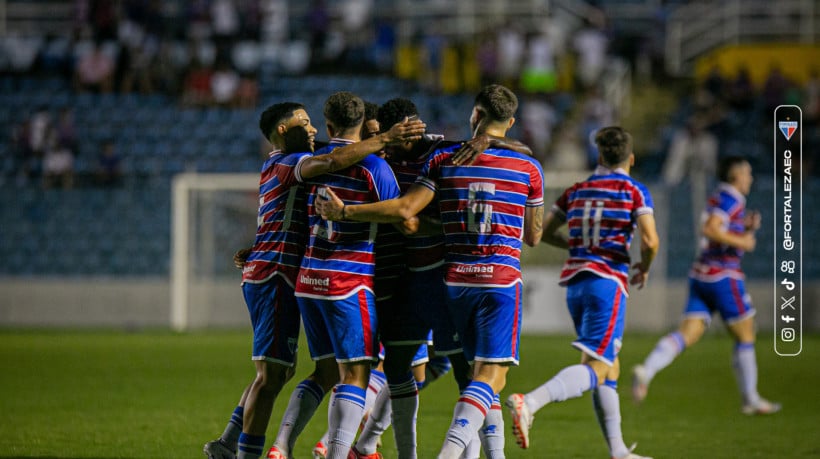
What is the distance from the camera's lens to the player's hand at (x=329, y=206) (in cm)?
660

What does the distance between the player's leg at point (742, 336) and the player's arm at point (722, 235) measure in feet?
1.54

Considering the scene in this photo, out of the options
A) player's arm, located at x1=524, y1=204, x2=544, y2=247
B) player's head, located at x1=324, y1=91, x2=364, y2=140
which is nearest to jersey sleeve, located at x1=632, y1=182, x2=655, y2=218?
player's arm, located at x1=524, y1=204, x2=544, y2=247

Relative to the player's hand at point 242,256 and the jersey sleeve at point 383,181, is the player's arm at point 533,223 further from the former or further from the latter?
the player's hand at point 242,256

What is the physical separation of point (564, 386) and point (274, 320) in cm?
196

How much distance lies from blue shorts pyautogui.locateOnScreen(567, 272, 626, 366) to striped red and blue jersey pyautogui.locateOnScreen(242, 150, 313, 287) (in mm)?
2103

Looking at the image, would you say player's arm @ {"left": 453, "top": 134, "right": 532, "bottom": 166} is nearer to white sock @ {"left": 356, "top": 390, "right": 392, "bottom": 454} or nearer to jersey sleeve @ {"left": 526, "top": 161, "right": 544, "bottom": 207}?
jersey sleeve @ {"left": 526, "top": 161, "right": 544, "bottom": 207}

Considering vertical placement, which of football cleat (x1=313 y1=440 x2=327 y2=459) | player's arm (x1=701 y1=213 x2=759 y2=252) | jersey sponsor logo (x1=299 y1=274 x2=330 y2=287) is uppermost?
player's arm (x1=701 y1=213 x2=759 y2=252)

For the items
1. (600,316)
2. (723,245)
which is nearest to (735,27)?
(723,245)

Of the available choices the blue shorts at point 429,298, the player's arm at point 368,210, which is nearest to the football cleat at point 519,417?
the blue shorts at point 429,298

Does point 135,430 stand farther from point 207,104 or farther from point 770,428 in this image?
point 207,104

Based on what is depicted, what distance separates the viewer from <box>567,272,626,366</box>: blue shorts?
7.91 meters

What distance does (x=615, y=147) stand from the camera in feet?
26.6

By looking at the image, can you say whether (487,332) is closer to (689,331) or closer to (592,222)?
(592,222)

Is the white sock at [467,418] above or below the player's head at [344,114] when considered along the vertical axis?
below
